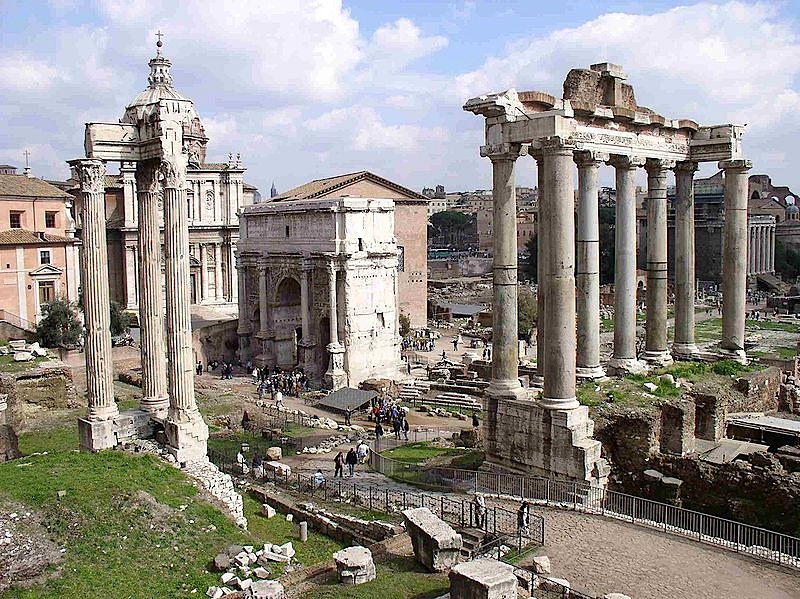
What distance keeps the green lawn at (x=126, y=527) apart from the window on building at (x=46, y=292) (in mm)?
23434

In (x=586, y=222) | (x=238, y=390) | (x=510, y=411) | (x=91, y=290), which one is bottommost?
(x=238, y=390)

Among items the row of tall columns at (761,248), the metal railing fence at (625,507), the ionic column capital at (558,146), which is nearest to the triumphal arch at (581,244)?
the ionic column capital at (558,146)

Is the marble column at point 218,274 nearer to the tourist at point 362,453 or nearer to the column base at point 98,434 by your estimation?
the tourist at point 362,453

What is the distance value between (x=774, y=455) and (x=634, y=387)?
3.73 meters

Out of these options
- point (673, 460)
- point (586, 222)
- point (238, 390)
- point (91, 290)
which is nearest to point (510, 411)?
point (673, 460)

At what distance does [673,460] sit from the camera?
608 inches

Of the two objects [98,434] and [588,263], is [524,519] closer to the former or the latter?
[588,263]

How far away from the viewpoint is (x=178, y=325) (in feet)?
53.2

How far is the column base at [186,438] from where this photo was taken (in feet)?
52.9

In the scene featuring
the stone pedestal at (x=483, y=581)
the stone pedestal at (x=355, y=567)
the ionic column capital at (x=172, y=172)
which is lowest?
the stone pedestal at (x=355, y=567)

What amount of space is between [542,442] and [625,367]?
14.9 feet

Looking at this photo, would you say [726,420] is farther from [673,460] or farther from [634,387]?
[673,460]

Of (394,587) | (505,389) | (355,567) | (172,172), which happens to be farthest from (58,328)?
(394,587)

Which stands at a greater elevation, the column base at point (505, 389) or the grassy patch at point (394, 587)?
the column base at point (505, 389)
